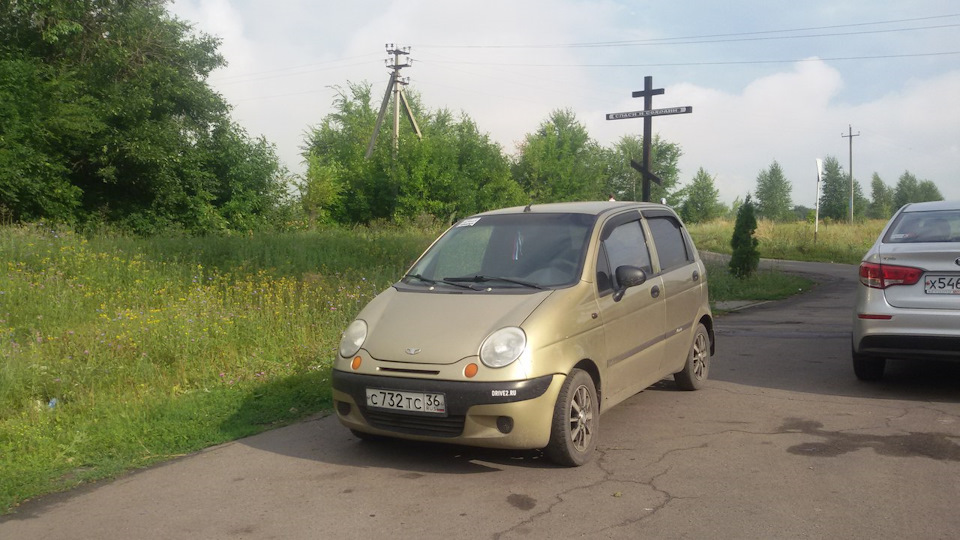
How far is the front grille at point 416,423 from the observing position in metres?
5.15

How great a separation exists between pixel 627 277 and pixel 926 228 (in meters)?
3.38

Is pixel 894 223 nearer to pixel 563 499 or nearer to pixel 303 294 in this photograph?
pixel 563 499

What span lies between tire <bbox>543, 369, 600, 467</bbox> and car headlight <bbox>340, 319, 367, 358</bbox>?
4.58 feet

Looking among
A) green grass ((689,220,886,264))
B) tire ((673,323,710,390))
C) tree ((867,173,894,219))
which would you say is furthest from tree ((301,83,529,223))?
tree ((867,173,894,219))

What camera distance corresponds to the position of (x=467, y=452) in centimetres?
581

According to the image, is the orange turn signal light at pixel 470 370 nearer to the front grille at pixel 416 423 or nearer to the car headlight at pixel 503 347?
the car headlight at pixel 503 347

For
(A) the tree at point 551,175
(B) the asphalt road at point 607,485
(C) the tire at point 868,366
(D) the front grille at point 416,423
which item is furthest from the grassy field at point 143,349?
(A) the tree at point 551,175

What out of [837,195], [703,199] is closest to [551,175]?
[703,199]

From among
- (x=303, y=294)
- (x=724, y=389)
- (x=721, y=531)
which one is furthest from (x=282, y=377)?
(x=721, y=531)

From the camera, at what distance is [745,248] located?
21375 millimetres

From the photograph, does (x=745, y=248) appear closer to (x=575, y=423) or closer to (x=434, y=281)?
(x=434, y=281)

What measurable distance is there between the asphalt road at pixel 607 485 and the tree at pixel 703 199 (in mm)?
77311

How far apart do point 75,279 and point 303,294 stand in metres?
3.44

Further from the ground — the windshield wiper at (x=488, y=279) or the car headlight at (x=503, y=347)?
the windshield wiper at (x=488, y=279)
